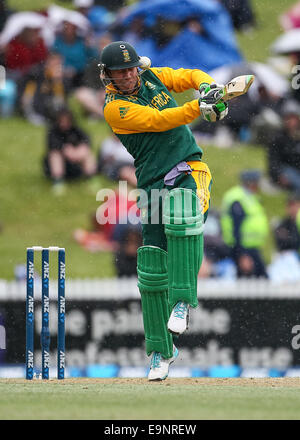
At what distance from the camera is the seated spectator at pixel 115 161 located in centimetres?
1281

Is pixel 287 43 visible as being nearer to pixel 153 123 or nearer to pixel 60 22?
pixel 60 22

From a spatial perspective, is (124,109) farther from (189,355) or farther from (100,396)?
(189,355)

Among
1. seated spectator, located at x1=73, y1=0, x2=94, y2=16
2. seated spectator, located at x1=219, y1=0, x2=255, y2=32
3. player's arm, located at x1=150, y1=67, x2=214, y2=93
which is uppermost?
seated spectator, located at x1=219, y1=0, x2=255, y2=32

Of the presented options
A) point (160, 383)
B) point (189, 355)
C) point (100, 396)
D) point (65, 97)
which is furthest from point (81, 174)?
point (100, 396)

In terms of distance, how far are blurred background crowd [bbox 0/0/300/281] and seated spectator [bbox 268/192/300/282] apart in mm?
14

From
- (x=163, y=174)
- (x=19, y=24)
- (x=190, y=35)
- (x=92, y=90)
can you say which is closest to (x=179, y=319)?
(x=163, y=174)

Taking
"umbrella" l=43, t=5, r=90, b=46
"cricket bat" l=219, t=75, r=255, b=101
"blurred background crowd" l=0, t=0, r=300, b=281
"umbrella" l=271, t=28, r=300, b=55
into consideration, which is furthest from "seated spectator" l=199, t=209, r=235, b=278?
"cricket bat" l=219, t=75, r=255, b=101

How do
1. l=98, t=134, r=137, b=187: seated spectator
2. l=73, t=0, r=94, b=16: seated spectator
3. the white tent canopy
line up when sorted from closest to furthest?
l=98, t=134, r=137, b=187: seated spectator < the white tent canopy < l=73, t=0, r=94, b=16: seated spectator

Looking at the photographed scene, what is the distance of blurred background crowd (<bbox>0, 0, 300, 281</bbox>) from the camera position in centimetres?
1306

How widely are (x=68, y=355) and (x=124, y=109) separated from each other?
3.89m

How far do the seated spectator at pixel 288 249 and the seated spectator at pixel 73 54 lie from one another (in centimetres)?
395

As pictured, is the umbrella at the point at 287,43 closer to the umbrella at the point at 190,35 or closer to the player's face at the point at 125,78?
the umbrella at the point at 190,35

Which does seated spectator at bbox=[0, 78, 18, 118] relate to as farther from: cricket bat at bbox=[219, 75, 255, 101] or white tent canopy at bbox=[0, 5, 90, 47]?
cricket bat at bbox=[219, 75, 255, 101]

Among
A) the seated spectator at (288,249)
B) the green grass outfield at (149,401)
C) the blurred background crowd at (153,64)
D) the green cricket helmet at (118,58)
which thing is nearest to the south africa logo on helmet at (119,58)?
the green cricket helmet at (118,58)
